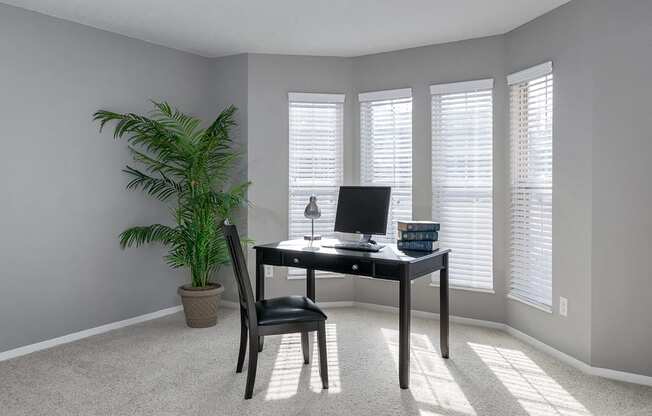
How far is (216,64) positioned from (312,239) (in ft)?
7.47

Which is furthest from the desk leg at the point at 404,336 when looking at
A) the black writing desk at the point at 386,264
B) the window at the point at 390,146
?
the window at the point at 390,146

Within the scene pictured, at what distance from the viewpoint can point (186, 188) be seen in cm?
441

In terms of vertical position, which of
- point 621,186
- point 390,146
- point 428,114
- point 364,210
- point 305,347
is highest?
point 428,114

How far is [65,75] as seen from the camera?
3.78 meters

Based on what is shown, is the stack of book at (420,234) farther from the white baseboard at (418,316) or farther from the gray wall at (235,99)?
the gray wall at (235,99)

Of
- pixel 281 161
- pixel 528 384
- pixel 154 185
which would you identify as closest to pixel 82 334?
pixel 154 185

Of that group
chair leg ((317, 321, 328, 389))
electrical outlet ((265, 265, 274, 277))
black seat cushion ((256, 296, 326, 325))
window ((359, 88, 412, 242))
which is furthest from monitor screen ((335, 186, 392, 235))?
electrical outlet ((265, 265, 274, 277))

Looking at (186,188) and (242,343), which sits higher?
(186,188)

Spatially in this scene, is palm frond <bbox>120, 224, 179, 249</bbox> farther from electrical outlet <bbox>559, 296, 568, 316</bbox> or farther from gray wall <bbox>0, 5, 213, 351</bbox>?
electrical outlet <bbox>559, 296, 568, 316</bbox>

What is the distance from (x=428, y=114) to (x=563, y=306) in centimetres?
198

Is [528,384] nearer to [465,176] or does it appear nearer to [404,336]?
[404,336]

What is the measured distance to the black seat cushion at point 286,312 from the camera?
281 cm

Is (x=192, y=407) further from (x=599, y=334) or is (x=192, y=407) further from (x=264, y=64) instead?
(x=264, y=64)

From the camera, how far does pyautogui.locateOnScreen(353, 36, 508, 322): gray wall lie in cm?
411
